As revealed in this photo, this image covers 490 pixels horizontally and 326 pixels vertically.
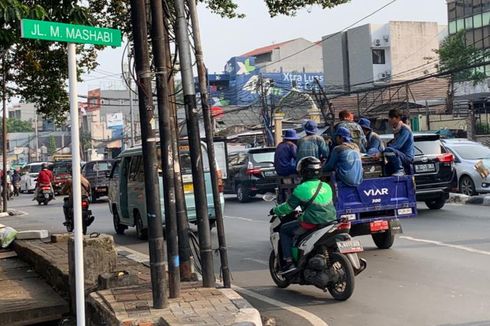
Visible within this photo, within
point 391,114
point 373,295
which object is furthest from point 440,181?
point 373,295

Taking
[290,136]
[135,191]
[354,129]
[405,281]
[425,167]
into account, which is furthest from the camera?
[425,167]

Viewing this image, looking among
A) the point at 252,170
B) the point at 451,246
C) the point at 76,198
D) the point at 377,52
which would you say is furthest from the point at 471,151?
the point at 377,52

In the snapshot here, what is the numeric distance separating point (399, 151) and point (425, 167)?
3720 millimetres

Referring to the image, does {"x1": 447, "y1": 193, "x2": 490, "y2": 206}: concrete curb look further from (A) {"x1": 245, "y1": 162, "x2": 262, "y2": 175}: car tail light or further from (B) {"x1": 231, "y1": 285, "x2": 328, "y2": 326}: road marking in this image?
(B) {"x1": 231, "y1": 285, "x2": 328, "y2": 326}: road marking

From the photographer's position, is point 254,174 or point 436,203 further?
point 254,174

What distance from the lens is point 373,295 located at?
7.07 m

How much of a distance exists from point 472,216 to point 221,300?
353 inches

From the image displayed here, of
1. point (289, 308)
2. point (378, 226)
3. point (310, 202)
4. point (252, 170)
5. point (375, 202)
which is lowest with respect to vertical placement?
point (289, 308)

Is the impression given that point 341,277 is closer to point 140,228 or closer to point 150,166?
point 150,166

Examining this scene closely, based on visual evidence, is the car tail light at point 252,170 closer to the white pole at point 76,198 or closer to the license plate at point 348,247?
the license plate at point 348,247

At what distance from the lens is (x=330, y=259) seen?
6863 mm

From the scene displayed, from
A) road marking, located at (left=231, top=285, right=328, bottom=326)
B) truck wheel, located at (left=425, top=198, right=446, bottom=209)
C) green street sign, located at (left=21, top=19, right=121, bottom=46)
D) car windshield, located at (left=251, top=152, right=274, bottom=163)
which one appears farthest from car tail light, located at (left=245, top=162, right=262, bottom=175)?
green street sign, located at (left=21, top=19, right=121, bottom=46)

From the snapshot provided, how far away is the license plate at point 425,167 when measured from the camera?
13562 millimetres

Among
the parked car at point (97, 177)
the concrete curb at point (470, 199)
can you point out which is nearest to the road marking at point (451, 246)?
the concrete curb at point (470, 199)
